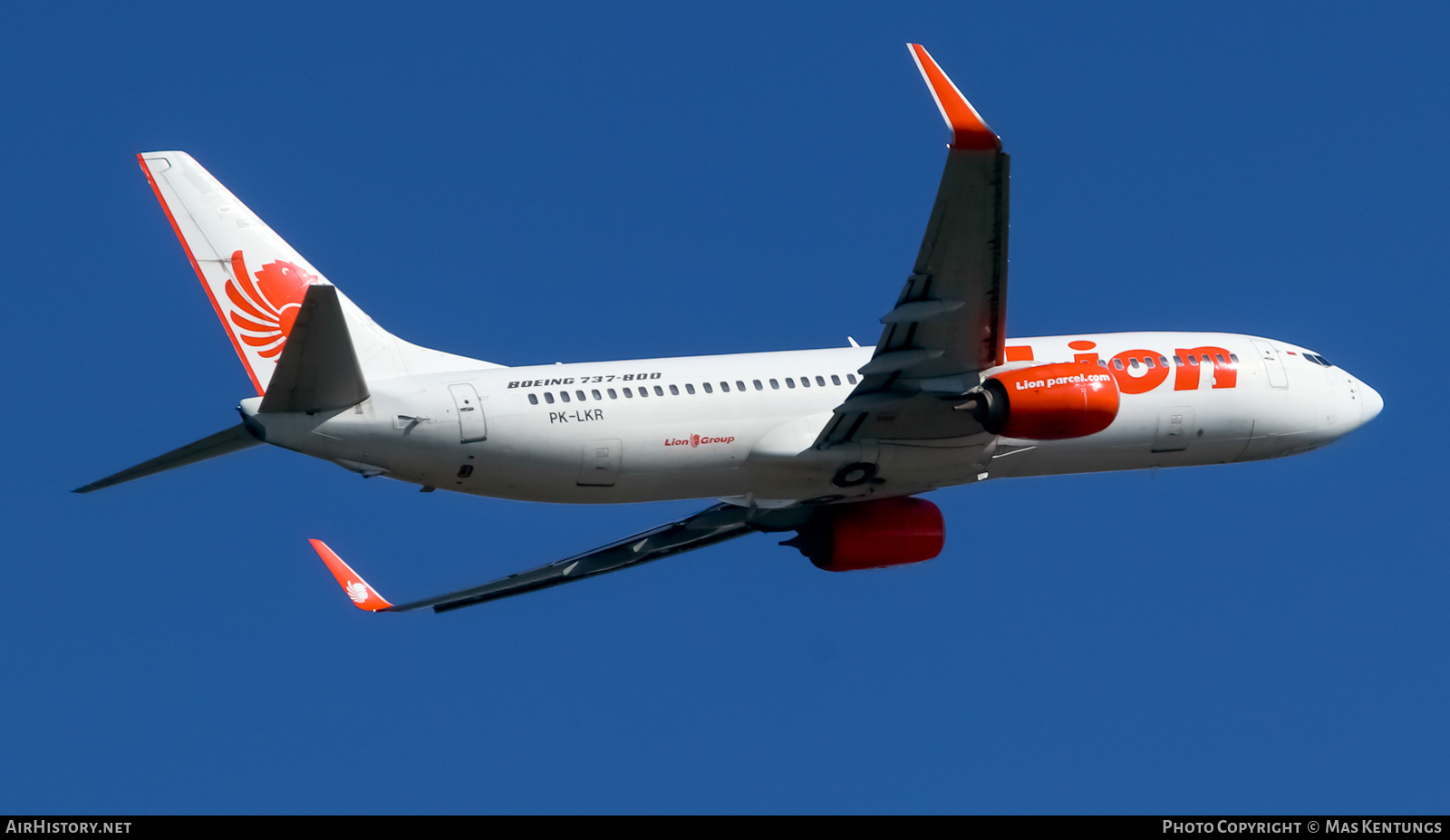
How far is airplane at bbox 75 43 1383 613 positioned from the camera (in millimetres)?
32531

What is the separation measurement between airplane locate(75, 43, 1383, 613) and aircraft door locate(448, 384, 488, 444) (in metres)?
0.04

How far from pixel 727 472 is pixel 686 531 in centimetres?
521

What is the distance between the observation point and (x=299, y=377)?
105 feet

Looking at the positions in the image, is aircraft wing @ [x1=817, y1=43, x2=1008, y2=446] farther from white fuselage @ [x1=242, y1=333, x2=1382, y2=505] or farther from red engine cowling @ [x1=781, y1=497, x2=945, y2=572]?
red engine cowling @ [x1=781, y1=497, x2=945, y2=572]

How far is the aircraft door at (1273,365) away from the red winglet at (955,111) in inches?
533

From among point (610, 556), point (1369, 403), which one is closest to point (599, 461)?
point (610, 556)

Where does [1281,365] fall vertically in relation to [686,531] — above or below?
above

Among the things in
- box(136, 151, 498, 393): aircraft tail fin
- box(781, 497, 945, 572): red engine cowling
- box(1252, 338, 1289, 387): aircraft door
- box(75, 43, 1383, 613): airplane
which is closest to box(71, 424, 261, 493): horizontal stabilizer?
box(75, 43, 1383, 613): airplane

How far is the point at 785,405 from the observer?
36531mm

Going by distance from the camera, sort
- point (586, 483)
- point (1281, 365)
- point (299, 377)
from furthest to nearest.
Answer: point (1281, 365), point (586, 483), point (299, 377)
